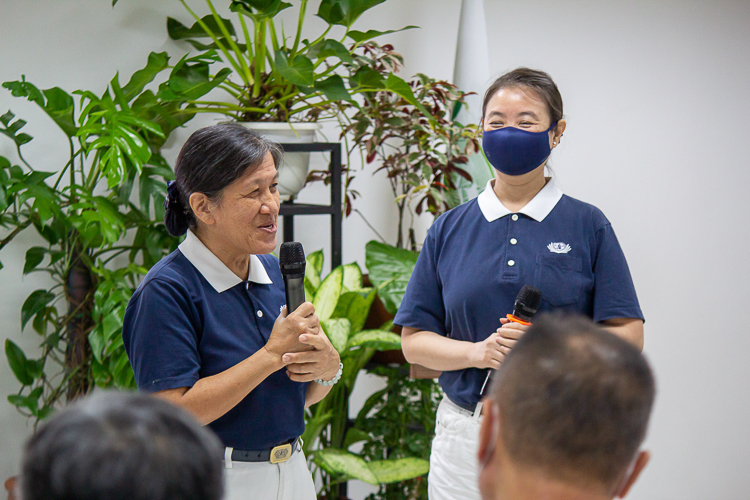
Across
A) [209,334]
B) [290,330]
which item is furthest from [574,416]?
[209,334]

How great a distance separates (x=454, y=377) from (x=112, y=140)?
1338 millimetres

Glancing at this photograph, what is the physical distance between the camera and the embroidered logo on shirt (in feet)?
5.04

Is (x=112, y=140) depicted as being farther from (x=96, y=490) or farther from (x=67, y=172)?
(x=96, y=490)

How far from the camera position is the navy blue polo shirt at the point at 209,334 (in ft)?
3.93

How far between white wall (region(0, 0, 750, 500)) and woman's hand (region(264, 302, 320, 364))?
1.90 metres

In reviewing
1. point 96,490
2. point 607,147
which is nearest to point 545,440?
point 96,490

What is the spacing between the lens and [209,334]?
127cm

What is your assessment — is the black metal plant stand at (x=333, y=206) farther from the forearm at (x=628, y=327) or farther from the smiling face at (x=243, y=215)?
the forearm at (x=628, y=327)

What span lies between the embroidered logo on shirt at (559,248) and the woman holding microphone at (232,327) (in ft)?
1.87

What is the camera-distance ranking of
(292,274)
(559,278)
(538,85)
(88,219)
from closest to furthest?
(292,274) < (559,278) < (538,85) < (88,219)

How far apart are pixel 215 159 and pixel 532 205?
77 centimetres

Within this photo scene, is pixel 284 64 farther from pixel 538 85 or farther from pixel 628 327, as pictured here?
pixel 628 327

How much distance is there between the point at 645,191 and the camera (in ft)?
10.3

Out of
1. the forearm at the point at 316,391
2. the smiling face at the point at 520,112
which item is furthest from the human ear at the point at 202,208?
the smiling face at the point at 520,112
